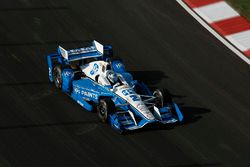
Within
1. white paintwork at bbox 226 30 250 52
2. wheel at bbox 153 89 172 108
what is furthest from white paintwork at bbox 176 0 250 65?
wheel at bbox 153 89 172 108

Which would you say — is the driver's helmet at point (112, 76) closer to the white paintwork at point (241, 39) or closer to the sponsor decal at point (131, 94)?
the sponsor decal at point (131, 94)

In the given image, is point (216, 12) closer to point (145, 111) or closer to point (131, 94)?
point (131, 94)

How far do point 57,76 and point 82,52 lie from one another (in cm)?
111

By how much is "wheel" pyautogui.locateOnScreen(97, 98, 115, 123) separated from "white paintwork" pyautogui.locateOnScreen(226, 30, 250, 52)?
22.3ft

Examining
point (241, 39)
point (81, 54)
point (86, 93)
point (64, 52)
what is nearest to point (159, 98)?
point (86, 93)

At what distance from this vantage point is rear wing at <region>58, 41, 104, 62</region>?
24.2 meters

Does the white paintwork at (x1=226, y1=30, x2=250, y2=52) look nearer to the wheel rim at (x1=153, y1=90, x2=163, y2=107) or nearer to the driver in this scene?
the wheel rim at (x1=153, y1=90, x2=163, y2=107)

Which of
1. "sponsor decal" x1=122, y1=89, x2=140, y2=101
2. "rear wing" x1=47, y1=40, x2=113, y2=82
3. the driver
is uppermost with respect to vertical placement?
"rear wing" x1=47, y1=40, x2=113, y2=82

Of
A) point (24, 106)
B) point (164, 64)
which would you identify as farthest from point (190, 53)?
point (24, 106)

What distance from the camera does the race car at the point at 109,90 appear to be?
72.2 feet

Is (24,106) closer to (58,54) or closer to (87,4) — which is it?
(58,54)

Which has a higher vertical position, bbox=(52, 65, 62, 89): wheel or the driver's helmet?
the driver's helmet

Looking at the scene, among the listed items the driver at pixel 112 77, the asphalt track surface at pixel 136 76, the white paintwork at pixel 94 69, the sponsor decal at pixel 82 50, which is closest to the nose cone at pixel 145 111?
the asphalt track surface at pixel 136 76

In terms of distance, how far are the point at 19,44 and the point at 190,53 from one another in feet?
18.0
